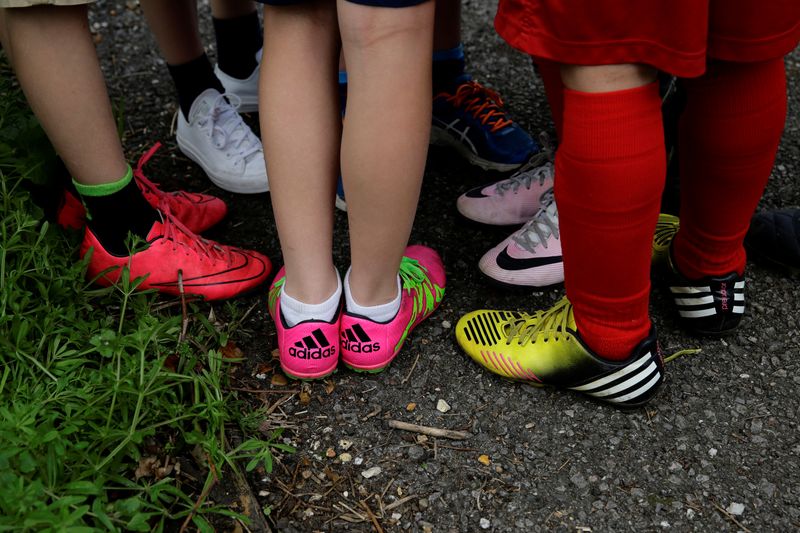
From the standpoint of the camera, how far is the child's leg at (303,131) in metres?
1.26

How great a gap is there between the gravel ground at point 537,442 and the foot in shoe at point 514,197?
0.14 metres

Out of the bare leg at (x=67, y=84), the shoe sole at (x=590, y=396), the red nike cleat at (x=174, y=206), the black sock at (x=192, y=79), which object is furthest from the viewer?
the black sock at (x=192, y=79)

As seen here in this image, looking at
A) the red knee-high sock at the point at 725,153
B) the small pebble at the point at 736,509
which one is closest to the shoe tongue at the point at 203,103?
the red knee-high sock at the point at 725,153

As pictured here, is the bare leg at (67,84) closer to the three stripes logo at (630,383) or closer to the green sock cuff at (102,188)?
the green sock cuff at (102,188)

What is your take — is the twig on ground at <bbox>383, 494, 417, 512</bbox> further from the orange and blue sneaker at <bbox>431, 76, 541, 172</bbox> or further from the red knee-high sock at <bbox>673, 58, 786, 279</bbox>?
the orange and blue sneaker at <bbox>431, 76, 541, 172</bbox>

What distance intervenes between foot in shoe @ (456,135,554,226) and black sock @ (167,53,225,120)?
32.7 inches

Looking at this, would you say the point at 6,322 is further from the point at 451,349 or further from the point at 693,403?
the point at 693,403

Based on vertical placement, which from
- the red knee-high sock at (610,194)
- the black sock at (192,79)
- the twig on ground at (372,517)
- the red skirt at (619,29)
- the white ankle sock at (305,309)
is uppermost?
the red skirt at (619,29)

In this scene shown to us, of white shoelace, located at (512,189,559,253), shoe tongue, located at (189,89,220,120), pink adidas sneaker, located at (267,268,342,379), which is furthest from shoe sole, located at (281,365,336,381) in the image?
shoe tongue, located at (189,89,220,120)

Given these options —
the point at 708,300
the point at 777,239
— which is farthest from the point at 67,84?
the point at 777,239

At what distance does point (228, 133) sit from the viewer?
2109 millimetres

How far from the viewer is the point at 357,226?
1.37 meters

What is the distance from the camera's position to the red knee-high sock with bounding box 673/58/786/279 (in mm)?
1296

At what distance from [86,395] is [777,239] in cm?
160
